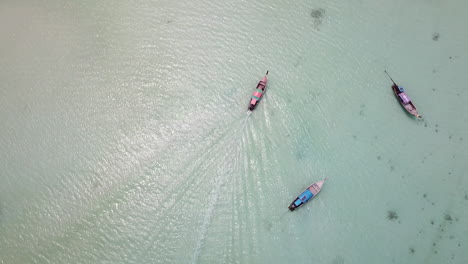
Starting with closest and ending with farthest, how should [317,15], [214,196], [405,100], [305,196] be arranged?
[305,196]
[214,196]
[405,100]
[317,15]

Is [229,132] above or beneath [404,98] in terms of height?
beneath

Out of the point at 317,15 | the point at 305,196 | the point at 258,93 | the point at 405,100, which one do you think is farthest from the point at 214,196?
the point at 317,15

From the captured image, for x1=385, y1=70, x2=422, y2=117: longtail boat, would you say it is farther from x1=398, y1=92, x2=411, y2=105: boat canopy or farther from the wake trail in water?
the wake trail in water

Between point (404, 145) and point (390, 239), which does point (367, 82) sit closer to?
point (404, 145)

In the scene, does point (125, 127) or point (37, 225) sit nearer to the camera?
point (37, 225)

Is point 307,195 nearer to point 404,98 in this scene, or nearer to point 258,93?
point 258,93

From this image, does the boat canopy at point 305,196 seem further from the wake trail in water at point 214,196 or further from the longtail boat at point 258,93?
the longtail boat at point 258,93

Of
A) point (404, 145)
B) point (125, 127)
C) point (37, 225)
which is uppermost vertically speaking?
point (404, 145)

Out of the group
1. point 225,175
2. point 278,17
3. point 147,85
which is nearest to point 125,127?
point 147,85

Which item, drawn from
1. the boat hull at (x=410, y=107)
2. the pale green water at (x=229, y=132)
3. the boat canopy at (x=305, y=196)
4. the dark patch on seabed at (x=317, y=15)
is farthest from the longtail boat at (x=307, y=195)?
the dark patch on seabed at (x=317, y=15)
